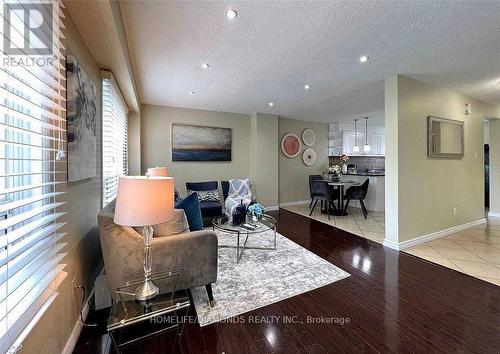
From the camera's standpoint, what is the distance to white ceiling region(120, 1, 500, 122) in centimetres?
182

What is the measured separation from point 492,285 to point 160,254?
3137 millimetres

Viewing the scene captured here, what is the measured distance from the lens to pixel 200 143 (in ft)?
17.0

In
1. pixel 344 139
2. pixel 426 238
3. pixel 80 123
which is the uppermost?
pixel 344 139

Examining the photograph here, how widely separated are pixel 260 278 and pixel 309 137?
518 cm

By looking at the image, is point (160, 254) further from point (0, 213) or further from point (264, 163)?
point (264, 163)

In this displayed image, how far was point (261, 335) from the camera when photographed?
5.08 ft

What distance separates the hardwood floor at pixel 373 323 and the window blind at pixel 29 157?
0.74 metres

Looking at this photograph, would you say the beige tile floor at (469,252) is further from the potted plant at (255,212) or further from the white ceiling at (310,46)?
the white ceiling at (310,46)

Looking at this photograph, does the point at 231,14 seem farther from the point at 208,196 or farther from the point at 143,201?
the point at 208,196

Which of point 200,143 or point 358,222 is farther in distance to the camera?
point 200,143

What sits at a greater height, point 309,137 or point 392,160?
point 309,137

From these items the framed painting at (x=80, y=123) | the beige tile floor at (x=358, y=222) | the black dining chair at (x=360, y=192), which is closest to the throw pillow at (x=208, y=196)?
the beige tile floor at (x=358, y=222)

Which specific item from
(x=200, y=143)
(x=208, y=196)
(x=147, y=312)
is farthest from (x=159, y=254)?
(x=200, y=143)

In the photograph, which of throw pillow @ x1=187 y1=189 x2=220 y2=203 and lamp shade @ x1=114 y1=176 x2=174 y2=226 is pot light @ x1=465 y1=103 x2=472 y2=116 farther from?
lamp shade @ x1=114 y1=176 x2=174 y2=226
